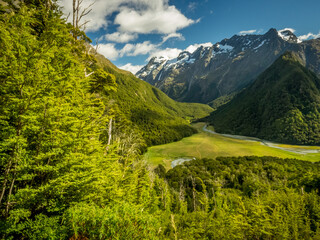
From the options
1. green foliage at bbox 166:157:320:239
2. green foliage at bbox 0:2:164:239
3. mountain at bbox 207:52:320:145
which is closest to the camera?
green foliage at bbox 0:2:164:239

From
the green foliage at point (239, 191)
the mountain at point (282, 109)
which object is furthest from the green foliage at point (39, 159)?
the mountain at point (282, 109)

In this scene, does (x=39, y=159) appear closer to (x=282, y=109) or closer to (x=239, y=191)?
(x=239, y=191)

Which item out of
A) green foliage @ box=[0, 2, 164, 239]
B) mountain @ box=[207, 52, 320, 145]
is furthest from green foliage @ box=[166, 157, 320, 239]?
mountain @ box=[207, 52, 320, 145]

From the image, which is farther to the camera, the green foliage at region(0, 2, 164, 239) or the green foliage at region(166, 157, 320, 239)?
the green foliage at region(166, 157, 320, 239)

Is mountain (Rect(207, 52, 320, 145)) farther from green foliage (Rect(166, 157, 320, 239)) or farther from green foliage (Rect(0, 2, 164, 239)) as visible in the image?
green foliage (Rect(0, 2, 164, 239))

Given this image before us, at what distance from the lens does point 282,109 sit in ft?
454

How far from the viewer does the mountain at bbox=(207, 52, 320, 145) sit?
117 meters

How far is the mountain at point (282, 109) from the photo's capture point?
116688mm

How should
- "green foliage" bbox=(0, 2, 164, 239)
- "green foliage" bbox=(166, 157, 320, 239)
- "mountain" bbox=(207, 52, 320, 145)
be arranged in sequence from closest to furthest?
"green foliage" bbox=(0, 2, 164, 239) → "green foliage" bbox=(166, 157, 320, 239) → "mountain" bbox=(207, 52, 320, 145)

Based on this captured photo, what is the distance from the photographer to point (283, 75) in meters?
169

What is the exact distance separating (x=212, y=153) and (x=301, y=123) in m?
89.5

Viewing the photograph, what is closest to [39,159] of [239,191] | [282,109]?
[239,191]

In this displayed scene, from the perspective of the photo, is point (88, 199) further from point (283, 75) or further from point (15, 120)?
point (283, 75)

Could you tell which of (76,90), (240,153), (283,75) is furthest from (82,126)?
(283,75)
